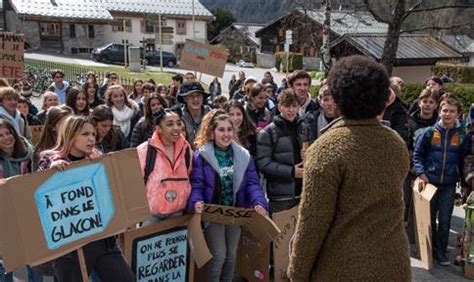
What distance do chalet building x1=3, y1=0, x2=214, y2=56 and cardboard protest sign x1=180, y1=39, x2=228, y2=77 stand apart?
1530 inches

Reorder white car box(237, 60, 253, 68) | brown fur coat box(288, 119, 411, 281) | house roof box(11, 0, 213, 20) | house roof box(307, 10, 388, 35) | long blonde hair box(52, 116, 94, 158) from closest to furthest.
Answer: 1. brown fur coat box(288, 119, 411, 281)
2. long blonde hair box(52, 116, 94, 158)
3. house roof box(307, 10, 388, 35)
4. house roof box(11, 0, 213, 20)
5. white car box(237, 60, 253, 68)

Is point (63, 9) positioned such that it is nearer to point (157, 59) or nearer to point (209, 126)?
point (157, 59)

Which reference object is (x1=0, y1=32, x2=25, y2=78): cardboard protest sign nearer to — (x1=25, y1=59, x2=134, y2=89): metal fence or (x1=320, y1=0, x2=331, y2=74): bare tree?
(x1=320, y1=0, x2=331, y2=74): bare tree

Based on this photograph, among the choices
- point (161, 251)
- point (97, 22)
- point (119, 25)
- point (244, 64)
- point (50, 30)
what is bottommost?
point (161, 251)

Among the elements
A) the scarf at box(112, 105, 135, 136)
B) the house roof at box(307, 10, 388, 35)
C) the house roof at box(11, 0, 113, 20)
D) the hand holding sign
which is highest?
the house roof at box(11, 0, 113, 20)

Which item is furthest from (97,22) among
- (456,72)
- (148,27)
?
(456,72)

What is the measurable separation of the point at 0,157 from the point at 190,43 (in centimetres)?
666

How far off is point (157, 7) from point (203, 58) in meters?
48.6

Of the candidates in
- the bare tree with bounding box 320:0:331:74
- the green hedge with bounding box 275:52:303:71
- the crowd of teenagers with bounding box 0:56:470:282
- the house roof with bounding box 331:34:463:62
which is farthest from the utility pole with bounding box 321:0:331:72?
the green hedge with bounding box 275:52:303:71

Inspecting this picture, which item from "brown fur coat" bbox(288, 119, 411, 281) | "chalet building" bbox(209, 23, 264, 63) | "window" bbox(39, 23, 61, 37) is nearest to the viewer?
"brown fur coat" bbox(288, 119, 411, 281)

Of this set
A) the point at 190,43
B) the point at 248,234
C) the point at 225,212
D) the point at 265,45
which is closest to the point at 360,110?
the point at 225,212

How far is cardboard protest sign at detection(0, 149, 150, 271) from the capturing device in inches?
A: 132

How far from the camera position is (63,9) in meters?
50.4

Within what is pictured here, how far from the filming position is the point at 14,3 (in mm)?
48719
